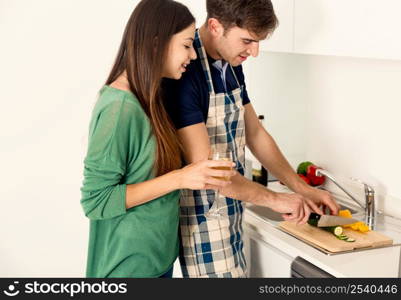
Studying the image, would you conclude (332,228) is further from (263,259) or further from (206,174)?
(206,174)

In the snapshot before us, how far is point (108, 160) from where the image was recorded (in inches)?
63.6

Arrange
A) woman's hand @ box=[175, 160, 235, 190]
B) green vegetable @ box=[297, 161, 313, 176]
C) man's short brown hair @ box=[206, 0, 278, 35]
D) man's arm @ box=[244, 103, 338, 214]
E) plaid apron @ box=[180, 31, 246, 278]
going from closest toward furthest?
woman's hand @ box=[175, 160, 235, 190]
man's short brown hair @ box=[206, 0, 278, 35]
plaid apron @ box=[180, 31, 246, 278]
man's arm @ box=[244, 103, 338, 214]
green vegetable @ box=[297, 161, 313, 176]

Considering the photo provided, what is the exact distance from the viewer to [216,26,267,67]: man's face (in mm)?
1801

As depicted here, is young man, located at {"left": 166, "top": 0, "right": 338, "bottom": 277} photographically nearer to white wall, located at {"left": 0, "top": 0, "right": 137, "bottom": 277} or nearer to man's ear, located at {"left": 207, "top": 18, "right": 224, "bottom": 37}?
man's ear, located at {"left": 207, "top": 18, "right": 224, "bottom": 37}

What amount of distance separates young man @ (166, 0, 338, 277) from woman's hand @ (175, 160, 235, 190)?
0.52 feet

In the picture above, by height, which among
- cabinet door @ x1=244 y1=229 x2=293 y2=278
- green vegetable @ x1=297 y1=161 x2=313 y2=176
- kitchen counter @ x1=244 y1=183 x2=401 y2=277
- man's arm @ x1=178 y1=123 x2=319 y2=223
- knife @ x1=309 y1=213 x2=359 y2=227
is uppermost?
man's arm @ x1=178 y1=123 x2=319 y2=223

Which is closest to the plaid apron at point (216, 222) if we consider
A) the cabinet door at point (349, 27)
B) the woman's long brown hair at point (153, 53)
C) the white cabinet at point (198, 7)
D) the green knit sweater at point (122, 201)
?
the green knit sweater at point (122, 201)

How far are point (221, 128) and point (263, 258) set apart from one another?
56 centimetres

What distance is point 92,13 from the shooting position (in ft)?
9.06

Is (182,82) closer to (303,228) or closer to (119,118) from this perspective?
(119,118)

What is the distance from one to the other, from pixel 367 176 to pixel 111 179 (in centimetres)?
116

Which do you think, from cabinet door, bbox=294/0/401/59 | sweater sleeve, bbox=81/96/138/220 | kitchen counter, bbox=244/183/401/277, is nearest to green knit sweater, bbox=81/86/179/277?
sweater sleeve, bbox=81/96/138/220

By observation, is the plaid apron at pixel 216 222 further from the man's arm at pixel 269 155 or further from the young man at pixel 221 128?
the man's arm at pixel 269 155

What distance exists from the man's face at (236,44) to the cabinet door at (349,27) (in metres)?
0.32
